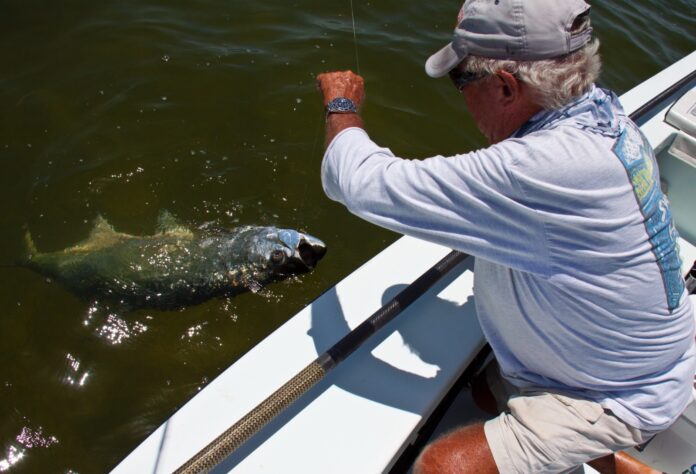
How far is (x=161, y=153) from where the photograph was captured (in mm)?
4430

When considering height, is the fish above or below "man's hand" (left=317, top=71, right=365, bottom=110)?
below

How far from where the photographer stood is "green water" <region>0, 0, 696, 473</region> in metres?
3.22

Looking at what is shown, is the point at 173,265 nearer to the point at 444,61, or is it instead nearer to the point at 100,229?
the point at 100,229

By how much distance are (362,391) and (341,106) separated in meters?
1.08

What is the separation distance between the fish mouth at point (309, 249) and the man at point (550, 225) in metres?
1.72

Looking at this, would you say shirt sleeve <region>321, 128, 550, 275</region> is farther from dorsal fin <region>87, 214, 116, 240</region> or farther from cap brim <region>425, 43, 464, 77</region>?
dorsal fin <region>87, 214, 116, 240</region>

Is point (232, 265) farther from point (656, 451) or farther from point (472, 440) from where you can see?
point (656, 451)

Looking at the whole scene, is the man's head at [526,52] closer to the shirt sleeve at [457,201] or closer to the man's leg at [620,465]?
the shirt sleeve at [457,201]

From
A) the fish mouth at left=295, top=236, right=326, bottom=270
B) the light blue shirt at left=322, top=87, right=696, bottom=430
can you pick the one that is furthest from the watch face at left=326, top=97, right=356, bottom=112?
the fish mouth at left=295, top=236, right=326, bottom=270

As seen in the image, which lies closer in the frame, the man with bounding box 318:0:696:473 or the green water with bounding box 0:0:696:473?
the man with bounding box 318:0:696:473

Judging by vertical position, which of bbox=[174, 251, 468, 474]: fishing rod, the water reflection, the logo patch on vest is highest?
the logo patch on vest

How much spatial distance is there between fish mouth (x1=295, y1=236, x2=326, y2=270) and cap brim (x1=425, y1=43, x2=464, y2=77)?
6.40ft

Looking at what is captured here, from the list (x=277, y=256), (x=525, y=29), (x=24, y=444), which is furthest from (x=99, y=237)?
(x=525, y=29)

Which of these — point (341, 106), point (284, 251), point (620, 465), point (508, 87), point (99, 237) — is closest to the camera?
point (508, 87)
